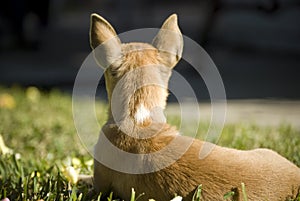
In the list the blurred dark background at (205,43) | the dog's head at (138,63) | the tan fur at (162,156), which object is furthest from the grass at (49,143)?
the blurred dark background at (205,43)

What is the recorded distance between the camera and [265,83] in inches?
349

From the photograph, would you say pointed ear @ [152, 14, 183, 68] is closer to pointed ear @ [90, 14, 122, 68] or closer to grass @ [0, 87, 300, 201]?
pointed ear @ [90, 14, 122, 68]

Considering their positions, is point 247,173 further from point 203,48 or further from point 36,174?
point 203,48

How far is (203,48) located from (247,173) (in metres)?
6.20

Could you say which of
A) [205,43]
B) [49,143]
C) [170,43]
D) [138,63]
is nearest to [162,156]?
[138,63]

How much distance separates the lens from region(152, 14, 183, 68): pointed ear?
349cm

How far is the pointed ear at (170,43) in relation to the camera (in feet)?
11.4

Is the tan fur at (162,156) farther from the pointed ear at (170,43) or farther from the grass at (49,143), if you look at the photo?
the grass at (49,143)

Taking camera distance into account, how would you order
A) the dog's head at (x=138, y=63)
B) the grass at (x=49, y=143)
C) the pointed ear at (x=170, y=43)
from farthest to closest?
1. the grass at (x=49, y=143)
2. the pointed ear at (x=170, y=43)
3. the dog's head at (x=138, y=63)

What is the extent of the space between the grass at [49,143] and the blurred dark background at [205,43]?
207cm

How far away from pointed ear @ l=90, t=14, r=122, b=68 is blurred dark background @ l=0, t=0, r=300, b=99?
172 inches

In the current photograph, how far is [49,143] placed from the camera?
517 centimetres

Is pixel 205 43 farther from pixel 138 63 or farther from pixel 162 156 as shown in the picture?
pixel 162 156

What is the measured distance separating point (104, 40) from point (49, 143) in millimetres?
1959
